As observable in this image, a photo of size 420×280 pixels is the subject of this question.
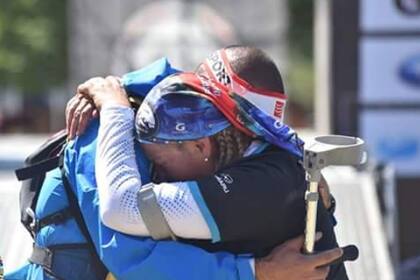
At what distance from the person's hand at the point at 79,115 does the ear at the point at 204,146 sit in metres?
0.34

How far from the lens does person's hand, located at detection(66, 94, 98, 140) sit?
9.16 ft

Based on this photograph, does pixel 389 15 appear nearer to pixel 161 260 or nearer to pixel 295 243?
pixel 295 243

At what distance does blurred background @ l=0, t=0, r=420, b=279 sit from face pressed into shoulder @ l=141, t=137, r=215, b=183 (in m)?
1.67

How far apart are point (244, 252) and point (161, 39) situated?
496 inches

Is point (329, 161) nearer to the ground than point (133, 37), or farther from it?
farther from it

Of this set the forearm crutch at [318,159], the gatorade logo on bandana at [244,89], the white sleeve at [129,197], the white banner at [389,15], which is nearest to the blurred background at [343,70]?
the white banner at [389,15]

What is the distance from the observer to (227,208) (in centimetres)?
251

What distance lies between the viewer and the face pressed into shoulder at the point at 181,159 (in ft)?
8.56

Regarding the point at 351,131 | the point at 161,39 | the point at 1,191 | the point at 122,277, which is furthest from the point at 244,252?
the point at 161,39

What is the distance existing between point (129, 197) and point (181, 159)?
0.59 ft

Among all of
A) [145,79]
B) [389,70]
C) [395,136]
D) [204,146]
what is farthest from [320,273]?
[389,70]

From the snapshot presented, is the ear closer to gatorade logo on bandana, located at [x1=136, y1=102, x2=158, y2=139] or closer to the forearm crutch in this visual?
gatorade logo on bandana, located at [x1=136, y1=102, x2=158, y2=139]

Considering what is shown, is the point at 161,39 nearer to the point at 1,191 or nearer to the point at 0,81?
the point at 1,191

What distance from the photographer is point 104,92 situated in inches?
112
